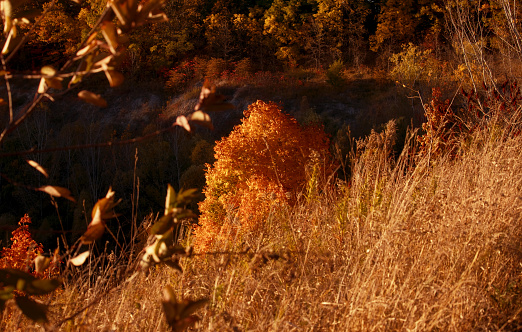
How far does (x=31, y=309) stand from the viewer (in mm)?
1055

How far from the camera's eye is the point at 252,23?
3056 cm

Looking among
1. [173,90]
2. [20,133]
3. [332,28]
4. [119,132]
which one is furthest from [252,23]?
[20,133]

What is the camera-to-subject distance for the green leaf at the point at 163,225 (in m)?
1.01

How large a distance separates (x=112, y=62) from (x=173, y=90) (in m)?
26.4

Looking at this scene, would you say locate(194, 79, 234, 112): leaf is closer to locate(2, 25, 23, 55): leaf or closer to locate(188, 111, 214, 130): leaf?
locate(188, 111, 214, 130): leaf

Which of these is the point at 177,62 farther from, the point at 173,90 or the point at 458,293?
the point at 458,293

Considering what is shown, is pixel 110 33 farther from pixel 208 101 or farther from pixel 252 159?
pixel 252 159

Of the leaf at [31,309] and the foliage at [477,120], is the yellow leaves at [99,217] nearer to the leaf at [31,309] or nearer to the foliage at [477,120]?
the leaf at [31,309]

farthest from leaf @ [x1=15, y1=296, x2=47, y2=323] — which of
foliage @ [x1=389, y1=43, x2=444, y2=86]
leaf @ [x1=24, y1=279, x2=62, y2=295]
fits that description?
foliage @ [x1=389, y1=43, x2=444, y2=86]

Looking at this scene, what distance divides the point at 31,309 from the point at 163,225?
394 mm

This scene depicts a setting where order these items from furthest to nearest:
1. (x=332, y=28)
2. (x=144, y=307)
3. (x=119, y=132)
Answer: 1. (x=332, y=28)
2. (x=119, y=132)
3. (x=144, y=307)

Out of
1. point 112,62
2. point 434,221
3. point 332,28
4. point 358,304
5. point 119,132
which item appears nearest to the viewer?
point 112,62

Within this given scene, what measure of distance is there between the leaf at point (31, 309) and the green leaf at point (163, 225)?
0.35 metres

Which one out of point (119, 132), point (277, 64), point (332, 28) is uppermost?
point (332, 28)
